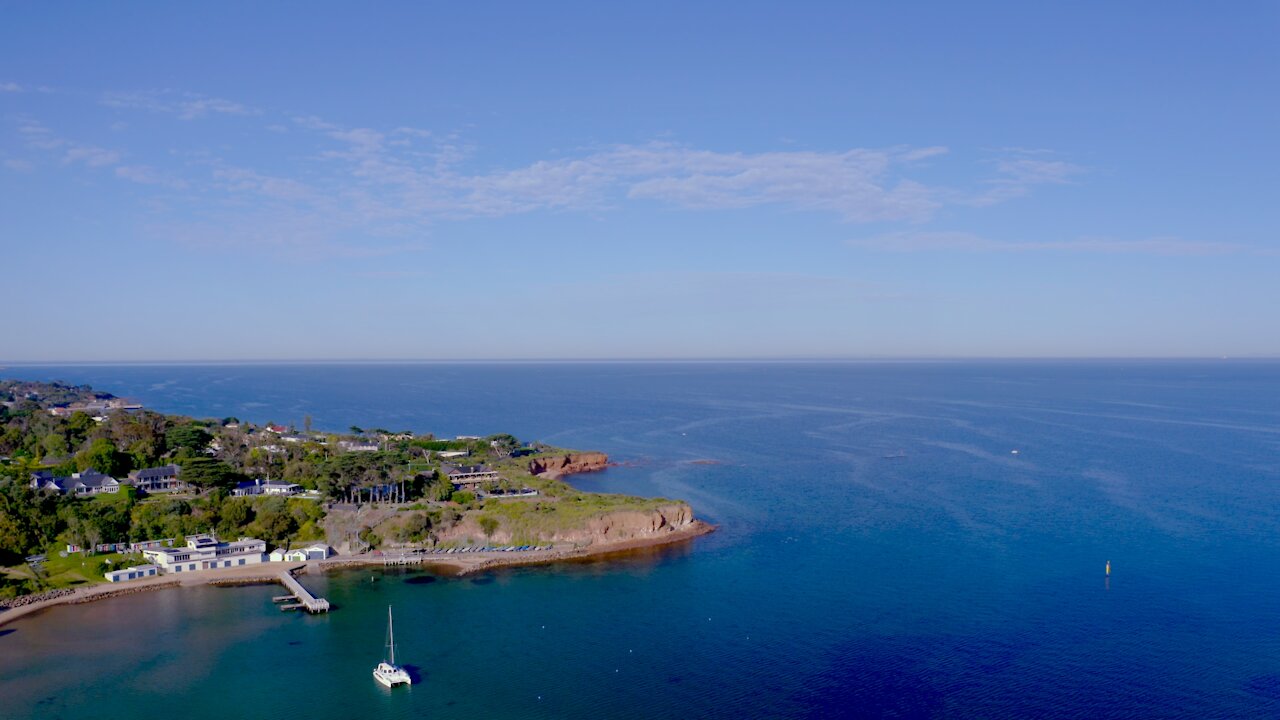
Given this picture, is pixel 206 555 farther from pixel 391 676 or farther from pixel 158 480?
pixel 391 676

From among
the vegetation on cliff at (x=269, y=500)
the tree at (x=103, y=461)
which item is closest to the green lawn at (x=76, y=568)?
the vegetation on cliff at (x=269, y=500)

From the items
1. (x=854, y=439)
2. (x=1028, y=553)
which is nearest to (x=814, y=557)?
(x=1028, y=553)

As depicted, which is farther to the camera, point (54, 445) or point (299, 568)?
point (54, 445)

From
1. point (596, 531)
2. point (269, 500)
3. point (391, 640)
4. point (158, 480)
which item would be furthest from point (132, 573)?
point (596, 531)

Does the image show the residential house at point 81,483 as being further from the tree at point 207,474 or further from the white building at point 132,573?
the white building at point 132,573

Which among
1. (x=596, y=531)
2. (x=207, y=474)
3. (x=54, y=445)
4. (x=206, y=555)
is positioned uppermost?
(x=54, y=445)

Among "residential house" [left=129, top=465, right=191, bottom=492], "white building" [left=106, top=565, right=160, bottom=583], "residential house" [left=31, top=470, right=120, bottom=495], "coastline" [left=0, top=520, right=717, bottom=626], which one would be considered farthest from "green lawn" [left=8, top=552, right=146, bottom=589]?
"residential house" [left=129, top=465, right=191, bottom=492]
